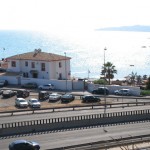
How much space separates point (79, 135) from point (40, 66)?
124 ft

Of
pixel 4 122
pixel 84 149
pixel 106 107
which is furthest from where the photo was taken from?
pixel 106 107

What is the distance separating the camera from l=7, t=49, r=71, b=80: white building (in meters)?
69.9

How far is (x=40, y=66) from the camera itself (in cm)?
7044

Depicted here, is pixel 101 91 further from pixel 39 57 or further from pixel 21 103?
pixel 39 57

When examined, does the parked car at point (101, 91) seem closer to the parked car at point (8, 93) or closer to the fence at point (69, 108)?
the fence at point (69, 108)

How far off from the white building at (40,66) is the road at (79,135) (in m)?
33.4

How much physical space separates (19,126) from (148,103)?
20069mm

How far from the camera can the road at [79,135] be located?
31.1 m

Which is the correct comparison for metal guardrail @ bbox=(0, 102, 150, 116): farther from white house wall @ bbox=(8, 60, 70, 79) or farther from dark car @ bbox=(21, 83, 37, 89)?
white house wall @ bbox=(8, 60, 70, 79)

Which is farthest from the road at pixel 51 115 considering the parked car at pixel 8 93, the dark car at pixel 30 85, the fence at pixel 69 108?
the dark car at pixel 30 85

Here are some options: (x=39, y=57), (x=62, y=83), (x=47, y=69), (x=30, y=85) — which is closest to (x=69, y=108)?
(x=62, y=83)

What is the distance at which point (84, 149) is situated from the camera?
26.7 m

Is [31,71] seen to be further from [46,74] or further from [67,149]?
[67,149]

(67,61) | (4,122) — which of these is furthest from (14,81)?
(4,122)
